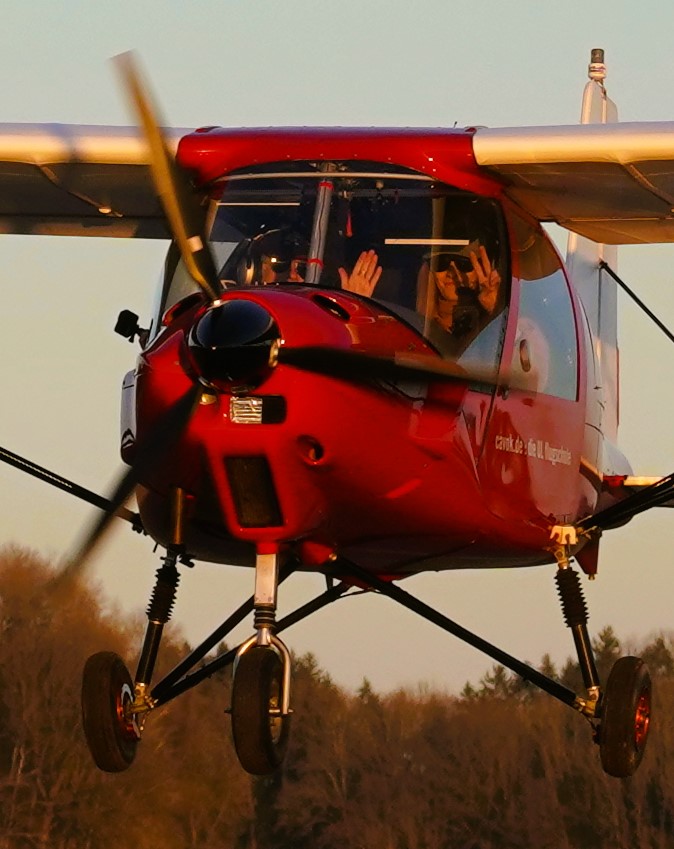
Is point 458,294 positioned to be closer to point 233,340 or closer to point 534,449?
point 534,449

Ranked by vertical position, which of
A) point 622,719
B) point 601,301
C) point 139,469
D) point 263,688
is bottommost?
point 263,688

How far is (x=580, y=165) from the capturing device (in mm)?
14938

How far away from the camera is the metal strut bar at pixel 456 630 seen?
14570 millimetres

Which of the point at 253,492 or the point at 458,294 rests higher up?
the point at 458,294

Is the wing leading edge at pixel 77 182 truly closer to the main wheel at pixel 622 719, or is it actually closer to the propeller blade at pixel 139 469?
the propeller blade at pixel 139 469

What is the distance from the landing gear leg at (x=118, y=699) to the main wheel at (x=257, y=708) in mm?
1382

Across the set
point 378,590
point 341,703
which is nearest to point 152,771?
point 341,703

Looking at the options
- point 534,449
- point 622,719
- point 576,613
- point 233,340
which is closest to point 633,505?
point 576,613

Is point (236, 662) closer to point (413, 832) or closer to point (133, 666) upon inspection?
point (133, 666)

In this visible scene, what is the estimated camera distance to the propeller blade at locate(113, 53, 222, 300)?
1224 centimetres

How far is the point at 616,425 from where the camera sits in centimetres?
1802

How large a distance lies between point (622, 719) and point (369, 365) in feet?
11.6

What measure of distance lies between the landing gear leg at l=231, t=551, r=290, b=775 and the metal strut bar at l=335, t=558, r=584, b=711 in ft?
4.12

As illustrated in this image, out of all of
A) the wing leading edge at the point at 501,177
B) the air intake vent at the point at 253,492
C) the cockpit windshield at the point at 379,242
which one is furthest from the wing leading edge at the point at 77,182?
the air intake vent at the point at 253,492
